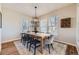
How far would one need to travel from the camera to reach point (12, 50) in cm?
170

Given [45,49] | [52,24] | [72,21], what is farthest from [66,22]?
[45,49]

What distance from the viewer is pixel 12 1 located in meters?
1.70

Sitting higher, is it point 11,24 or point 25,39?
point 11,24

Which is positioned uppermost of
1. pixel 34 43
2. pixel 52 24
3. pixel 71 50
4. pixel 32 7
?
pixel 32 7

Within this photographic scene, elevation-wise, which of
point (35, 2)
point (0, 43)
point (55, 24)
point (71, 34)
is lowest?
point (0, 43)

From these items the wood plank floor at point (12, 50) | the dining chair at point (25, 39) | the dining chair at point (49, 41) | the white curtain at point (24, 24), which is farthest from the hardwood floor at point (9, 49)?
the dining chair at point (49, 41)

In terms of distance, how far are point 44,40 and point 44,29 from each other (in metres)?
0.19

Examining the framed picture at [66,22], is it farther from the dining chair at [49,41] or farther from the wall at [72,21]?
the dining chair at [49,41]

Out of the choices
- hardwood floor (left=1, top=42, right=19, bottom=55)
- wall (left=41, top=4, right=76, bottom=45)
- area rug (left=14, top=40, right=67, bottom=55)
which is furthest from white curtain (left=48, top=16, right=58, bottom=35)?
hardwood floor (left=1, top=42, right=19, bottom=55)

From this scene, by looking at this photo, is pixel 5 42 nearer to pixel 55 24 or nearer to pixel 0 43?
pixel 0 43

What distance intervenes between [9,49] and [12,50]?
0.17 feet

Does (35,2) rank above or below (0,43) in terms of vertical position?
above

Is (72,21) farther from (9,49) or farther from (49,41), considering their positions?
(9,49)
